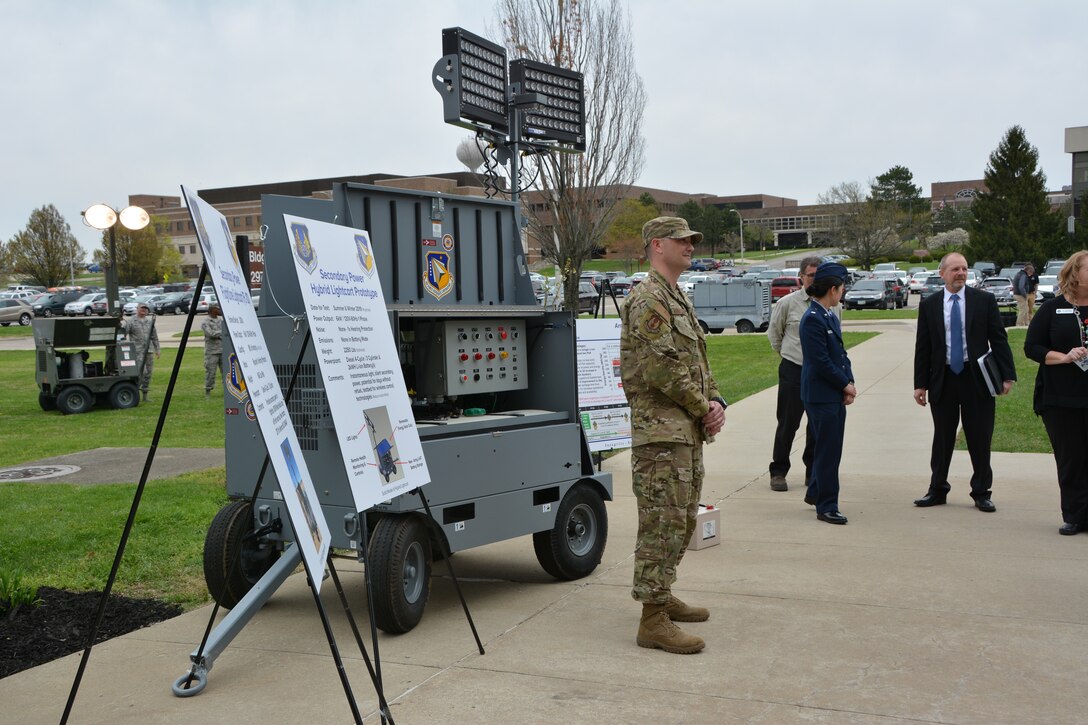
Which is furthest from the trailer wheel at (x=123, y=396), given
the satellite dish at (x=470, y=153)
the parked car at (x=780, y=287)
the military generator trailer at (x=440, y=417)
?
the parked car at (x=780, y=287)

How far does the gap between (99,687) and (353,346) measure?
6.87 ft

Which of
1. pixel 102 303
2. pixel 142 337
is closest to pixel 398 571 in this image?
pixel 142 337

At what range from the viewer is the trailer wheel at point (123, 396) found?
1925cm

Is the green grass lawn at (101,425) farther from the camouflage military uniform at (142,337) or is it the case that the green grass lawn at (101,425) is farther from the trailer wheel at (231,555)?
the trailer wheel at (231,555)

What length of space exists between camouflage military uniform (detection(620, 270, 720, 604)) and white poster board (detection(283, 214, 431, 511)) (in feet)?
3.71

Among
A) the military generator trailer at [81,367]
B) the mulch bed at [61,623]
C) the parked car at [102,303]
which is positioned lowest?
the mulch bed at [61,623]

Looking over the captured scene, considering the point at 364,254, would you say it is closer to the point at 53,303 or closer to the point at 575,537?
the point at 575,537

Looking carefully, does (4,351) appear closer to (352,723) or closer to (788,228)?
(352,723)

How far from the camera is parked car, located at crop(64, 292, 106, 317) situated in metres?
60.5

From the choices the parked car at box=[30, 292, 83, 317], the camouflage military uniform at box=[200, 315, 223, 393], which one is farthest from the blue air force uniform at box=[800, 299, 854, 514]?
the parked car at box=[30, 292, 83, 317]

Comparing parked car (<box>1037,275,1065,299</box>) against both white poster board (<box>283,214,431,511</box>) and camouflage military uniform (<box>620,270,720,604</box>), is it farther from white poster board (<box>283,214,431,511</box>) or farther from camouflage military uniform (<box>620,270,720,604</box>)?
white poster board (<box>283,214,431,511</box>)

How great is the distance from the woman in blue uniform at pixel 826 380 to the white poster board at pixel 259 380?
5.12 meters

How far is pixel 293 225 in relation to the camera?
4199 millimetres

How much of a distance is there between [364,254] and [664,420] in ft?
5.52
